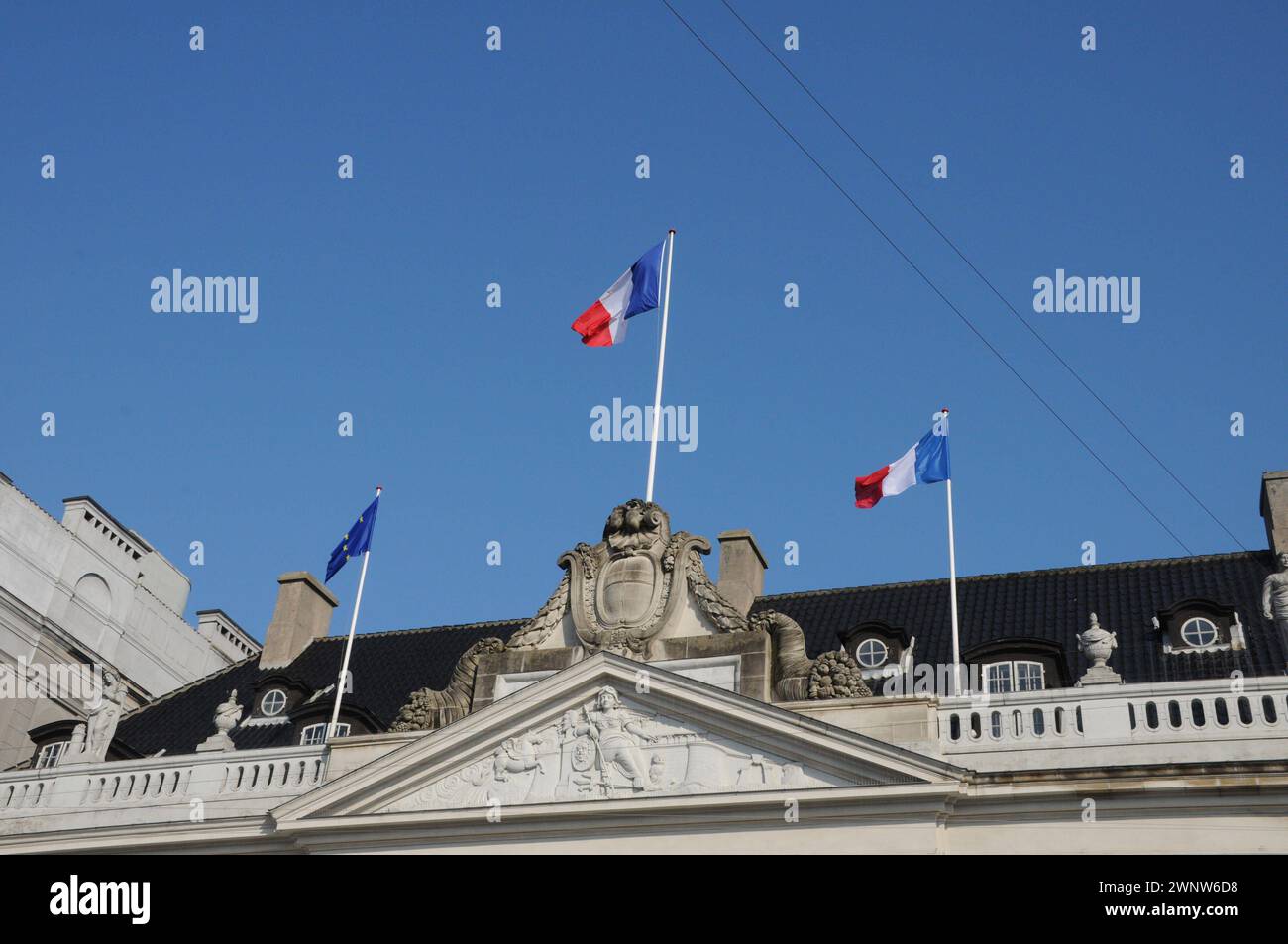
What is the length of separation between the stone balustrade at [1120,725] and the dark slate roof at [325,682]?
44.9ft

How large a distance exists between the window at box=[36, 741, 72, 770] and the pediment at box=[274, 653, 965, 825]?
9.39 metres

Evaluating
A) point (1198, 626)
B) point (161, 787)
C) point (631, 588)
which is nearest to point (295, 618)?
point (161, 787)

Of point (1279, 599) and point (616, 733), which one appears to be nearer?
point (1279, 599)

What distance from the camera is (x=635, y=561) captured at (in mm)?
25750

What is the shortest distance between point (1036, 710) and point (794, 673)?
3.80 meters

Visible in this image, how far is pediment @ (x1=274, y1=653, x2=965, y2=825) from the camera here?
73.0 ft

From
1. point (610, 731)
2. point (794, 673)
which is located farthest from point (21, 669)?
point (794, 673)

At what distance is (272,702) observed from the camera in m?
32.8

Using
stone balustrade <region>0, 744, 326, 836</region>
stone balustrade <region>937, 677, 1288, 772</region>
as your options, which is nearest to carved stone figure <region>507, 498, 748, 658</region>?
stone balustrade <region>937, 677, 1288, 772</region>

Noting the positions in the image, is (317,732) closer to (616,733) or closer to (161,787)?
(161,787)

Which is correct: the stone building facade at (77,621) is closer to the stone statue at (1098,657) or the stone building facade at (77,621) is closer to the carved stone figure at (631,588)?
the carved stone figure at (631,588)

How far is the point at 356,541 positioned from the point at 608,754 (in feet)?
33.3

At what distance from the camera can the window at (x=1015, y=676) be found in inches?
1047
